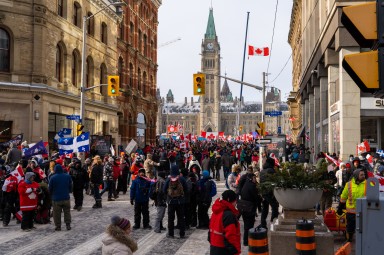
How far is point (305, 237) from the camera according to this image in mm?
8500

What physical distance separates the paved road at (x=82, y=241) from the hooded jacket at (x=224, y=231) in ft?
11.6

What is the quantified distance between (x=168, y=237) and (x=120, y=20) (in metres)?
33.4

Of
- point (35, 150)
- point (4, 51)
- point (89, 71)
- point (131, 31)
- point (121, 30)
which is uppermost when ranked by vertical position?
point (131, 31)

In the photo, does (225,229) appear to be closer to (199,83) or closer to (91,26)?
(199,83)

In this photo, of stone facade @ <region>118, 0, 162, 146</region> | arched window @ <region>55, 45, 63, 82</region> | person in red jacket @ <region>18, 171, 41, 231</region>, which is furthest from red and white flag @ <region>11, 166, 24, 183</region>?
stone facade @ <region>118, 0, 162, 146</region>

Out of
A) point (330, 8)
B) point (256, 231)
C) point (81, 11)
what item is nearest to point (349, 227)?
point (256, 231)

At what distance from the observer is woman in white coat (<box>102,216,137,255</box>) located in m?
5.86

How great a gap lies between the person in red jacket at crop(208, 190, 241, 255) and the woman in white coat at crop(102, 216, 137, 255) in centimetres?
183

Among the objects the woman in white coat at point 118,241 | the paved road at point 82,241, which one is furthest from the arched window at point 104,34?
the woman in white coat at point 118,241

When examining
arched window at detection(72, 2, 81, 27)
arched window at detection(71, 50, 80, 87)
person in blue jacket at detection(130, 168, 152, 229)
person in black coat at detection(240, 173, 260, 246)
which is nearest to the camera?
person in black coat at detection(240, 173, 260, 246)

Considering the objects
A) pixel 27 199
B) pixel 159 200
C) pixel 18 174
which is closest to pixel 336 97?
pixel 159 200

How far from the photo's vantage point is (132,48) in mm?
48500

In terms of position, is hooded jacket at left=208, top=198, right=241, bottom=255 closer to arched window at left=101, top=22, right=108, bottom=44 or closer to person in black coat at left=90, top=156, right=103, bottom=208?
person in black coat at left=90, top=156, right=103, bottom=208

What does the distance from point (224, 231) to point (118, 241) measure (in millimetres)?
2025
